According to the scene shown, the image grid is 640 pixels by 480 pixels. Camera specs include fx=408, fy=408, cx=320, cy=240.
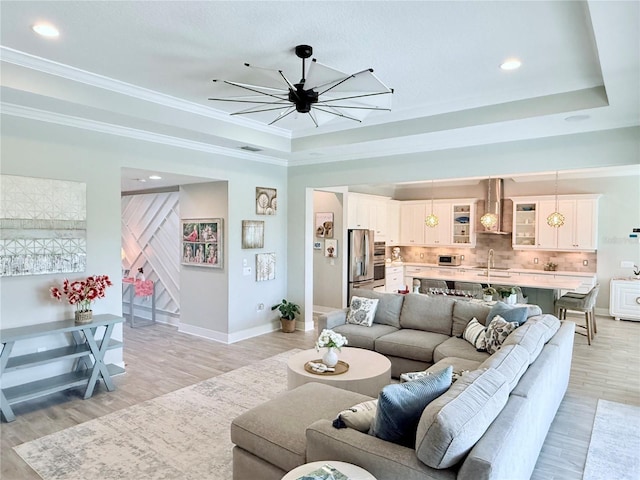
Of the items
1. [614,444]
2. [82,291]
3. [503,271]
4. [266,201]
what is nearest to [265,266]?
[266,201]

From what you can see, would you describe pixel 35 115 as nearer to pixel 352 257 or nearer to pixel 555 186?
pixel 352 257

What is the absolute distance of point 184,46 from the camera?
123 inches

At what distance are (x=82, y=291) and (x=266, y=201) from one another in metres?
3.06

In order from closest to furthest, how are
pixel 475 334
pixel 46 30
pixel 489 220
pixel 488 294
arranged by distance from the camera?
pixel 46 30
pixel 475 334
pixel 488 294
pixel 489 220

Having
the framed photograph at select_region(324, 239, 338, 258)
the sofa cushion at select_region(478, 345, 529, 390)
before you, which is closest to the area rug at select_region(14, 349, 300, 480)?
the sofa cushion at select_region(478, 345, 529, 390)

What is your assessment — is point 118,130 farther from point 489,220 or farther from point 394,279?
point 489,220

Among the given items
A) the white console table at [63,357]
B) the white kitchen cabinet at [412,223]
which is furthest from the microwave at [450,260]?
the white console table at [63,357]

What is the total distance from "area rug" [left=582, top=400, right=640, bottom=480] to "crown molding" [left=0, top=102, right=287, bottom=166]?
5.08 meters

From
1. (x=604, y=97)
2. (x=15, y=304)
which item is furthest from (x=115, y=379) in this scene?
(x=604, y=97)

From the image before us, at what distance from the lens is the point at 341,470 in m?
1.85

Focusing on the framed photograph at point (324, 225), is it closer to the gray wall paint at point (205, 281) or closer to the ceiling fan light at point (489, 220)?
the gray wall paint at point (205, 281)

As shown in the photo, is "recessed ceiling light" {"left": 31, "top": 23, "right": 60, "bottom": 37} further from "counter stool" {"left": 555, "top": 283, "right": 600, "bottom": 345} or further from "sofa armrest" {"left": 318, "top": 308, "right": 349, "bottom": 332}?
"counter stool" {"left": 555, "top": 283, "right": 600, "bottom": 345}

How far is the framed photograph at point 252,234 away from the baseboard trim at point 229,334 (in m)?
1.30

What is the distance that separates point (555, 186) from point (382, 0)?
24.5 feet
